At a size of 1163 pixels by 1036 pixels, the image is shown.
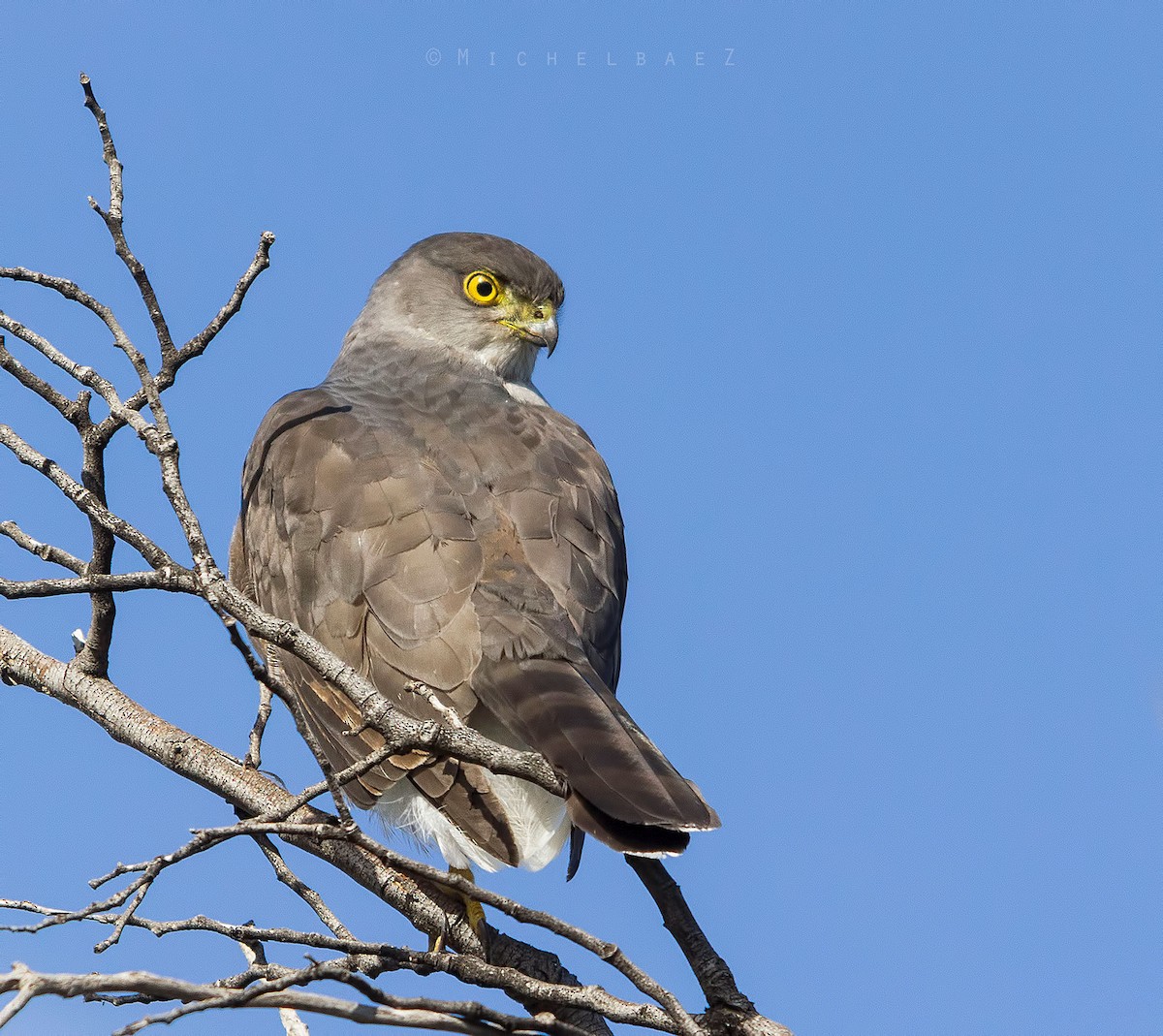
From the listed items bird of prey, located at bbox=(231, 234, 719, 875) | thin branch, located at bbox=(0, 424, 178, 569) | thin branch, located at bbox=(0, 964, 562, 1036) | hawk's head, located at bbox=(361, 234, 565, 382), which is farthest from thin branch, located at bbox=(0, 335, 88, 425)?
hawk's head, located at bbox=(361, 234, 565, 382)

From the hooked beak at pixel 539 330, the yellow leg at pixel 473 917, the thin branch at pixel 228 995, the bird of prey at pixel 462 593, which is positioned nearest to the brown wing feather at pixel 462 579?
the bird of prey at pixel 462 593

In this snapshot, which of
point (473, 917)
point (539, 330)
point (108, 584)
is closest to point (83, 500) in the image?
point (108, 584)

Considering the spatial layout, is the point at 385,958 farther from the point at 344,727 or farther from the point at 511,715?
the point at 344,727

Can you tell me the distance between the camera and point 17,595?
329 centimetres

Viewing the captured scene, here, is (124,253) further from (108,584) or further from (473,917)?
(473,917)

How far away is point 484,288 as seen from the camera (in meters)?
7.10

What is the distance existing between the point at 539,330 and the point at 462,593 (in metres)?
2.84

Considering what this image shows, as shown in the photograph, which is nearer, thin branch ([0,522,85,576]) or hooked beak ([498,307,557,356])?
thin branch ([0,522,85,576])

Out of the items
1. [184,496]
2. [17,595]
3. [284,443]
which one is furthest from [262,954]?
[284,443]

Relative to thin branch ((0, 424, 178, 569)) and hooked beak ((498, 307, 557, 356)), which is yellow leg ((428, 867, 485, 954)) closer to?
thin branch ((0, 424, 178, 569))

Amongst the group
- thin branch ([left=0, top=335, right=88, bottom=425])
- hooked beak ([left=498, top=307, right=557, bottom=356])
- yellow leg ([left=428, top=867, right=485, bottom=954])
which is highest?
hooked beak ([left=498, top=307, right=557, bottom=356])

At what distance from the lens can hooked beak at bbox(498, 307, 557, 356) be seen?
22.8 feet

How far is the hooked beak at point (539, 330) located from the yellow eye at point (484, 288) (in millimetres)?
145

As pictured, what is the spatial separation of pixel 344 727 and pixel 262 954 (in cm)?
88
